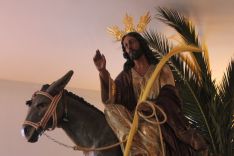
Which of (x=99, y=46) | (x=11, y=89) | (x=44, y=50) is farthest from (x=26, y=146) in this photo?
(x=99, y=46)

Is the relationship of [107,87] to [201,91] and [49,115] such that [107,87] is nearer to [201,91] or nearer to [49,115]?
[49,115]

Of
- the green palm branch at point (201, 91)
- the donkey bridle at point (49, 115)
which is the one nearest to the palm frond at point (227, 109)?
the green palm branch at point (201, 91)

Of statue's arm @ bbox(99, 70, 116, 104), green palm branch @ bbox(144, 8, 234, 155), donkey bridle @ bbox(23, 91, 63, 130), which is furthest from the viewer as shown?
green palm branch @ bbox(144, 8, 234, 155)

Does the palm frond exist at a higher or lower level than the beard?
lower

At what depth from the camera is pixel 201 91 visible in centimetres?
376

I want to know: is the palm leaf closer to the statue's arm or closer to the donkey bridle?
the statue's arm

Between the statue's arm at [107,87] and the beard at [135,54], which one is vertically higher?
the beard at [135,54]

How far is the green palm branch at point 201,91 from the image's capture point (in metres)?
3.61

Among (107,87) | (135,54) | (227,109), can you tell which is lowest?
(227,109)

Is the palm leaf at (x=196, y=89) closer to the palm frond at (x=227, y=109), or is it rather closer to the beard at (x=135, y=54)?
the palm frond at (x=227, y=109)

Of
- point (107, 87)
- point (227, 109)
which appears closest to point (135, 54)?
point (107, 87)

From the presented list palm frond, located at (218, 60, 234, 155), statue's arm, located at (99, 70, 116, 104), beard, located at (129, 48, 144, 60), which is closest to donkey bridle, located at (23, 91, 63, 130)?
statue's arm, located at (99, 70, 116, 104)

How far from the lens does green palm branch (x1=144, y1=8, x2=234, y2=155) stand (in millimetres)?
3609

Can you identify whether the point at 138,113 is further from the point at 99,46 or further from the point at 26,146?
the point at 26,146
